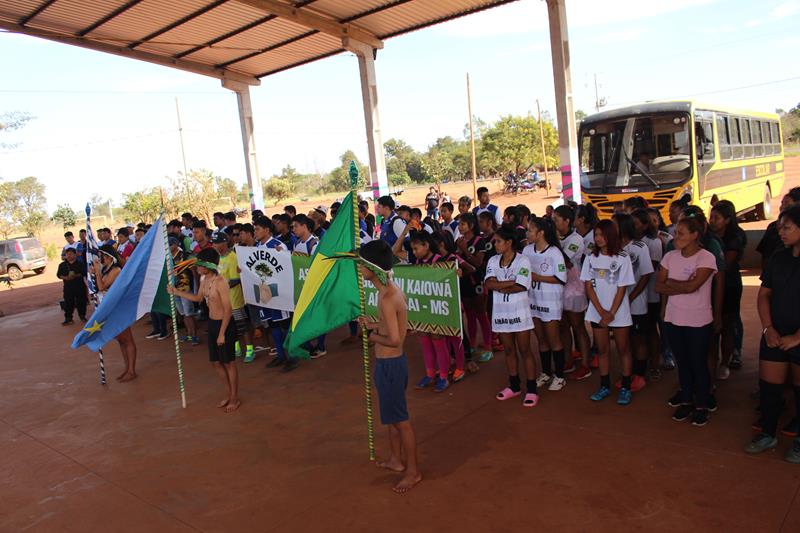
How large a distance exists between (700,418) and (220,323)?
15.2 feet

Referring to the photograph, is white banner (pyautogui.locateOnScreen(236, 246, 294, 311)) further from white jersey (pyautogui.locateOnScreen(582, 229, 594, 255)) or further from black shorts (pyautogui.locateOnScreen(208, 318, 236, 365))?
white jersey (pyautogui.locateOnScreen(582, 229, 594, 255))

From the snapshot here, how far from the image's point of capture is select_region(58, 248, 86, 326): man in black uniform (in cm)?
1222

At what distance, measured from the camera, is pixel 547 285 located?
5.61m

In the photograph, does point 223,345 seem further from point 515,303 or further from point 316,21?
point 316,21

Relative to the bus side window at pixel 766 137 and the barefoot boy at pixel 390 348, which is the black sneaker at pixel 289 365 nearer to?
the barefoot boy at pixel 390 348

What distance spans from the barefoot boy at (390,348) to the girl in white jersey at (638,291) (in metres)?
2.25

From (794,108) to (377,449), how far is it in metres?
72.9

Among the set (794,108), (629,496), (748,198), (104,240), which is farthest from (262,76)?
(794,108)

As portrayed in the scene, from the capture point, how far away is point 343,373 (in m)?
7.20

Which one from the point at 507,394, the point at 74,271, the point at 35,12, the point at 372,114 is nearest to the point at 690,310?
the point at 507,394

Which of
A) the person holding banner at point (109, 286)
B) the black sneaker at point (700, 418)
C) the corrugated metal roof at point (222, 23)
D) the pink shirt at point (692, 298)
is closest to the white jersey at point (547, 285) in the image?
the pink shirt at point (692, 298)

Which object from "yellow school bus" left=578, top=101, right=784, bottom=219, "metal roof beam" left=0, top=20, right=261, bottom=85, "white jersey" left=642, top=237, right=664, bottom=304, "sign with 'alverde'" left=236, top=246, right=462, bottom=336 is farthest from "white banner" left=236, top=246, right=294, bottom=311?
"metal roof beam" left=0, top=20, right=261, bottom=85

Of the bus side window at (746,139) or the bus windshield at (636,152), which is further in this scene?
the bus side window at (746,139)

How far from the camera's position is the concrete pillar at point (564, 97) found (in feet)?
44.6
